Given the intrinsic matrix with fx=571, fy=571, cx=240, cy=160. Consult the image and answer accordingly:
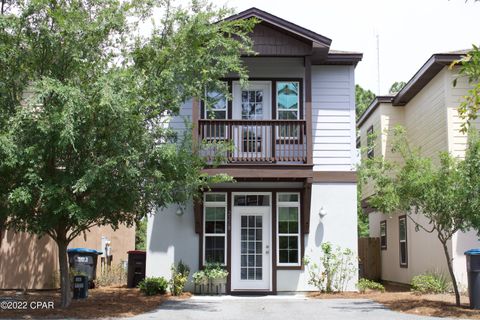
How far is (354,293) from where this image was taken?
1530cm

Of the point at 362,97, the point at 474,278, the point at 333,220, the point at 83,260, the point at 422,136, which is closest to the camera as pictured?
the point at 474,278

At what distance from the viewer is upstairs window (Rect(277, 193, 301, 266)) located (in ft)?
51.4

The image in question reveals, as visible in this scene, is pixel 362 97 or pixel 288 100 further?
pixel 362 97

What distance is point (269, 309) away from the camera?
12.3m

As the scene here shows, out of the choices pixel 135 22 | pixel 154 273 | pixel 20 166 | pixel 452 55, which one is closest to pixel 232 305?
pixel 154 273

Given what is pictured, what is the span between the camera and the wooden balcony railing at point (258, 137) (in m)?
15.0

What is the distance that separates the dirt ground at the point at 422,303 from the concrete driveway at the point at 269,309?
41 cm

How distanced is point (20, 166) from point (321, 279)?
28.2ft

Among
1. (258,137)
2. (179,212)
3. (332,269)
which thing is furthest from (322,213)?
(179,212)

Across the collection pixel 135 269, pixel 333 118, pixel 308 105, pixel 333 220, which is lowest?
pixel 135 269

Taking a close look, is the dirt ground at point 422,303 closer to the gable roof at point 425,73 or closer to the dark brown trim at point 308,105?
the dark brown trim at point 308,105

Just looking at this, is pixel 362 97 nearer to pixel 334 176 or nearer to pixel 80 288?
pixel 334 176

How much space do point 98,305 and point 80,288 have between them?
127cm

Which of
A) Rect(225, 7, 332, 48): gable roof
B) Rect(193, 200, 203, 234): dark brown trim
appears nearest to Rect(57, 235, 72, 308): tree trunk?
Rect(193, 200, 203, 234): dark brown trim
